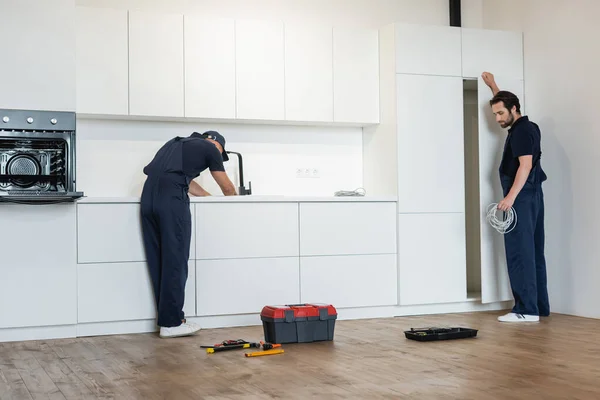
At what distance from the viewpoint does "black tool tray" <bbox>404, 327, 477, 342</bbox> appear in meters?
4.55

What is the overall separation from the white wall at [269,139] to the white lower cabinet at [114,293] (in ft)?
2.97

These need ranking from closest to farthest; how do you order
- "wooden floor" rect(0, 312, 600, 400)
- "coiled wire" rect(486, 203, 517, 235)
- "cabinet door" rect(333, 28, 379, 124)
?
"wooden floor" rect(0, 312, 600, 400) < "coiled wire" rect(486, 203, 517, 235) < "cabinet door" rect(333, 28, 379, 124)

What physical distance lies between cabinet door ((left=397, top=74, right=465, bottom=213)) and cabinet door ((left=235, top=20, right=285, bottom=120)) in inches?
37.0

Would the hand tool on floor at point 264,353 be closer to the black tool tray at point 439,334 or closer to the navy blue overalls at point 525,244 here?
the black tool tray at point 439,334

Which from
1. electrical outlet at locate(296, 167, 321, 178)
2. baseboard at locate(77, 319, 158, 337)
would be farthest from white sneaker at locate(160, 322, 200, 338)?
electrical outlet at locate(296, 167, 321, 178)

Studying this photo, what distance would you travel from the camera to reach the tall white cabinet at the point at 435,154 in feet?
19.6

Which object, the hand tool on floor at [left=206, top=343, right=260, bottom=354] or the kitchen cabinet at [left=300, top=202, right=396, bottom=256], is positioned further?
the kitchen cabinet at [left=300, top=202, right=396, bottom=256]

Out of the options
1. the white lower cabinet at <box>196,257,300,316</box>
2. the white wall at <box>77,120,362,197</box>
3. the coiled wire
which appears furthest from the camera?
the white wall at <box>77,120,362,197</box>

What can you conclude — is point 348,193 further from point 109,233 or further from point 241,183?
point 109,233

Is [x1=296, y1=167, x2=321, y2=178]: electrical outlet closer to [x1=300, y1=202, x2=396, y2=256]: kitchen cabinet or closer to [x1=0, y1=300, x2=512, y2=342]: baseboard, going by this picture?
[x1=300, y1=202, x2=396, y2=256]: kitchen cabinet

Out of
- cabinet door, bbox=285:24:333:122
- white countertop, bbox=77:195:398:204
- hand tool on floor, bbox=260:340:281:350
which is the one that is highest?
cabinet door, bbox=285:24:333:122

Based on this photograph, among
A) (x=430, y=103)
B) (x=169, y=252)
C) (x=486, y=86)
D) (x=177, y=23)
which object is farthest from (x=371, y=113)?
(x=169, y=252)

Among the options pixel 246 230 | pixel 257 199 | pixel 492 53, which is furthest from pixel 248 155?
pixel 492 53

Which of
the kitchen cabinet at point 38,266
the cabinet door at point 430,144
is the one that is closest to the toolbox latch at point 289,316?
the kitchen cabinet at point 38,266
